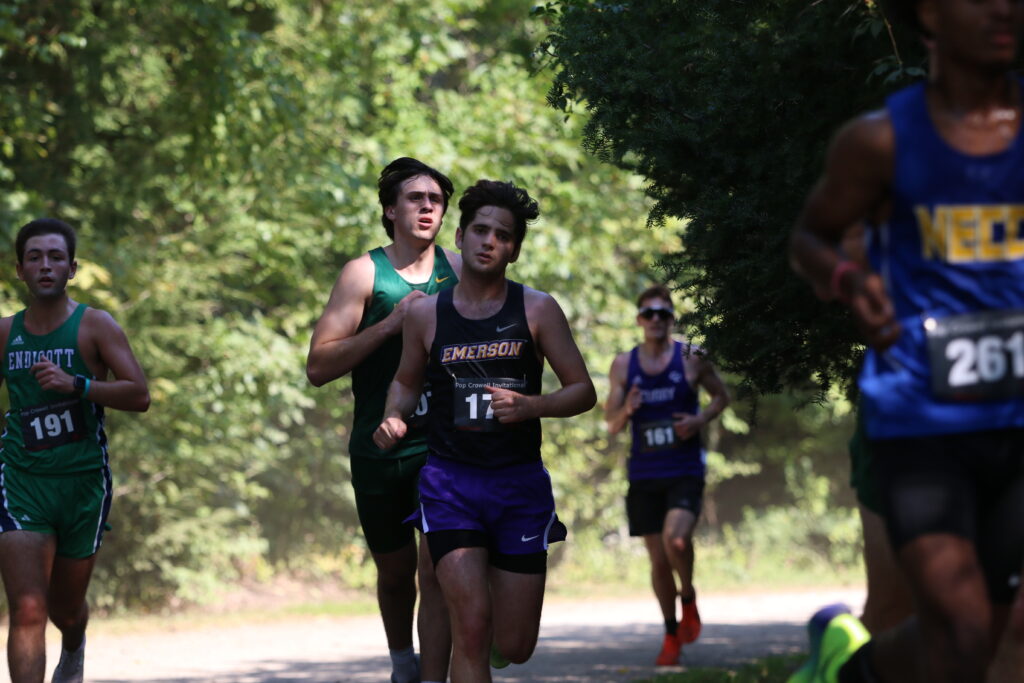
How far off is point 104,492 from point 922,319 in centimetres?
467

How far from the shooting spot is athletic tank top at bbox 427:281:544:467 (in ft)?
20.3

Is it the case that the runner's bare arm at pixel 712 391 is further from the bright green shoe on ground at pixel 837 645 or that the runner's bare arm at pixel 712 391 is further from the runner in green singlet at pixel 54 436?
the bright green shoe on ground at pixel 837 645

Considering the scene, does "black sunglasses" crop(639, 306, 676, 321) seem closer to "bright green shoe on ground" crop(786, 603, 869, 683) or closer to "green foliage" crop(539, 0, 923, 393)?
"green foliage" crop(539, 0, 923, 393)

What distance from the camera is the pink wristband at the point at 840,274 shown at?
12.3 ft

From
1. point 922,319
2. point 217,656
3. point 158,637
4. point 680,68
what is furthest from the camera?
point 158,637

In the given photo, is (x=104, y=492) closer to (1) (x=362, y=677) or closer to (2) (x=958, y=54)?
(1) (x=362, y=677)

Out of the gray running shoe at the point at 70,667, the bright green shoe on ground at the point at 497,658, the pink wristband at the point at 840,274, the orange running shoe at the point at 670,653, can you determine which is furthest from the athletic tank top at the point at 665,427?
the pink wristband at the point at 840,274

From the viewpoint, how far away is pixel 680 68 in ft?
23.4

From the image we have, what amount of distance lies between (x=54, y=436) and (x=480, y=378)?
7.35 feet

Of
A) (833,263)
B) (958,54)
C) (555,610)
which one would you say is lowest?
(555,610)

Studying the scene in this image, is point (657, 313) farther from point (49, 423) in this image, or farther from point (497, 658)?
point (49, 423)

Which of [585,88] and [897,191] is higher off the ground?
[585,88]

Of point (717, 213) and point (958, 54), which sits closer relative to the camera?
point (958, 54)

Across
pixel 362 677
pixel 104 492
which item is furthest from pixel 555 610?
pixel 104 492
